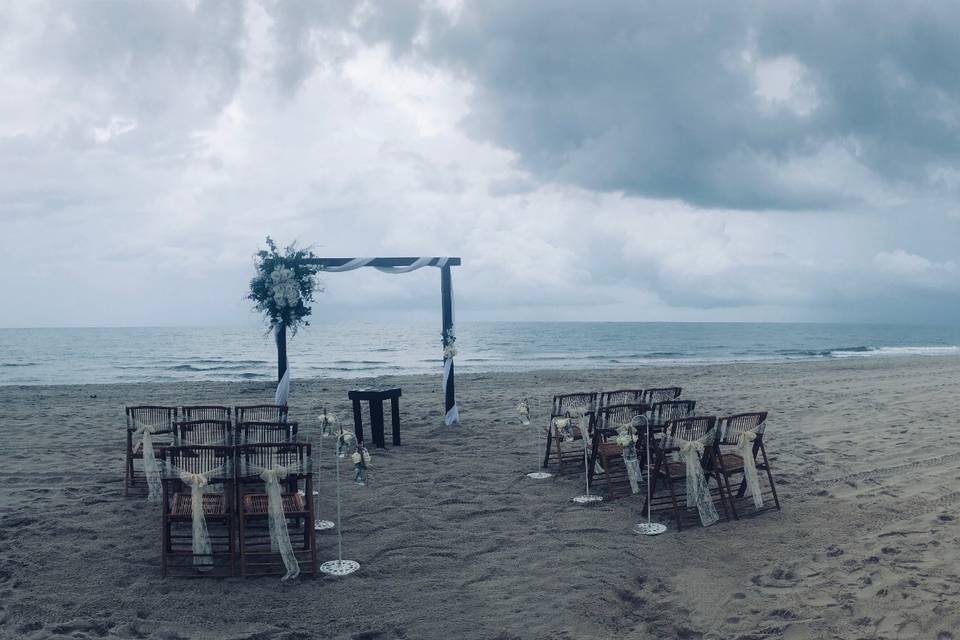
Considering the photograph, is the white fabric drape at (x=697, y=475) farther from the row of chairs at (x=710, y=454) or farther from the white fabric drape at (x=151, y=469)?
the white fabric drape at (x=151, y=469)

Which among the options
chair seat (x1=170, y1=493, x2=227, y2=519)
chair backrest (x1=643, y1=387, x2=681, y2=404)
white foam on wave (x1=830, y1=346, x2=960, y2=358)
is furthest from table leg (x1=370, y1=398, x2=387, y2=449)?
white foam on wave (x1=830, y1=346, x2=960, y2=358)

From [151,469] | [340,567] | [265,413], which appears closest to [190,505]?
[340,567]

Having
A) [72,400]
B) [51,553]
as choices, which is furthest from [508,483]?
[72,400]

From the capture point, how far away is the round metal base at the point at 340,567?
5102 mm

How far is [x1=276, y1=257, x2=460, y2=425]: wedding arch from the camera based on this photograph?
1058cm

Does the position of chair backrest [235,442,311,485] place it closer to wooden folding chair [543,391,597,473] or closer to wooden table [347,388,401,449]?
wooden folding chair [543,391,597,473]

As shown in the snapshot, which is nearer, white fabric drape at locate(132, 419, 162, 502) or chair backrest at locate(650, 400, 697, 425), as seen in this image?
white fabric drape at locate(132, 419, 162, 502)

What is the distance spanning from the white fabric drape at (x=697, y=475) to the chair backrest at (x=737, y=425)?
19cm

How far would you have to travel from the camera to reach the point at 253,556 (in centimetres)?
542

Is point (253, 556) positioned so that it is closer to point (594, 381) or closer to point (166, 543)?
point (166, 543)

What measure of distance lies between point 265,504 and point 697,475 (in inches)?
144

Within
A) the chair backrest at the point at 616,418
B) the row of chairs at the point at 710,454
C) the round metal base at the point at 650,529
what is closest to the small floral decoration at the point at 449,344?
the chair backrest at the point at 616,418

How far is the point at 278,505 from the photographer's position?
5.07 m

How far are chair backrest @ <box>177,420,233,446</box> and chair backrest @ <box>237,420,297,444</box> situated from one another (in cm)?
16
